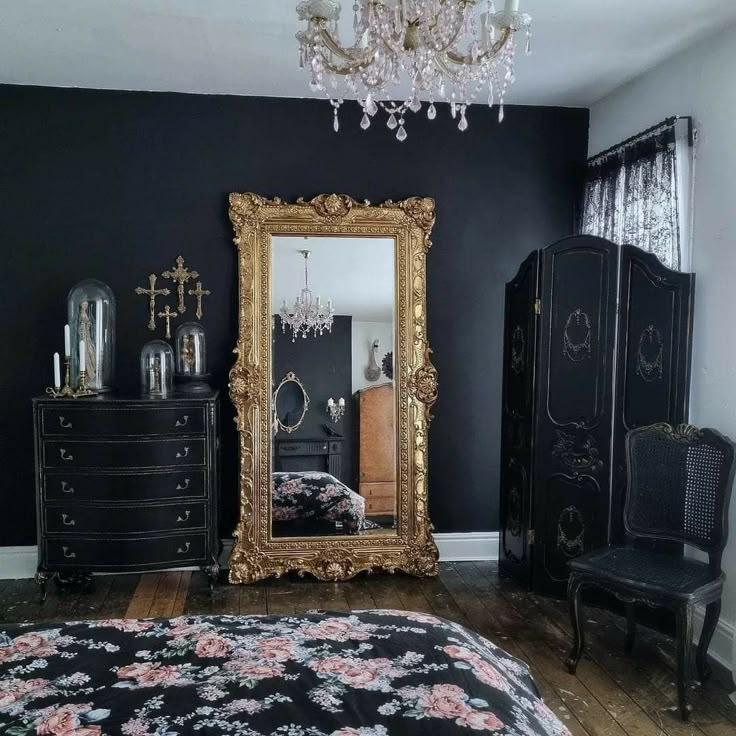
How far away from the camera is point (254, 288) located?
3.96 metres

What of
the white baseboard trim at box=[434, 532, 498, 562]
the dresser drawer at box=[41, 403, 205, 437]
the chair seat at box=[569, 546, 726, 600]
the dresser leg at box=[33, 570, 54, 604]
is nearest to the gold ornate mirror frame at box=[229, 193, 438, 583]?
the white baseboard trim at box=[434, 532, 498, 562]

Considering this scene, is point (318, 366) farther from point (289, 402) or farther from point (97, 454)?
point (97, 454)

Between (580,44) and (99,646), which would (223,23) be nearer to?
(580,44)

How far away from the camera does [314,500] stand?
4039 millimetres

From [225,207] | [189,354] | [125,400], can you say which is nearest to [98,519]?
[125,400]

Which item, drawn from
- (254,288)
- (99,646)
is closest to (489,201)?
(254,288)

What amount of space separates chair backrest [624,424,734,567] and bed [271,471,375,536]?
1.56 m

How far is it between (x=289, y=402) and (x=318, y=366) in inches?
10.1

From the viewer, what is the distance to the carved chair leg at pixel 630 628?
10.0ft

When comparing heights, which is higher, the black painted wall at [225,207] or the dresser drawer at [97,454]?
the black painted wall at [225,207]

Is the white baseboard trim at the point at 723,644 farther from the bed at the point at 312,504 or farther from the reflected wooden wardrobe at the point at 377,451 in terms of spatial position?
the bed at the point at 312,504

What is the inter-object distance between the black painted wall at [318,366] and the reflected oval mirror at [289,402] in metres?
0.03

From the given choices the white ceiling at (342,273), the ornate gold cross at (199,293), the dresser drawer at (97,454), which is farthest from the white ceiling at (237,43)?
the dresser drawer at (97,454)

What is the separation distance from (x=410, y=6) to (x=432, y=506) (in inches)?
121
